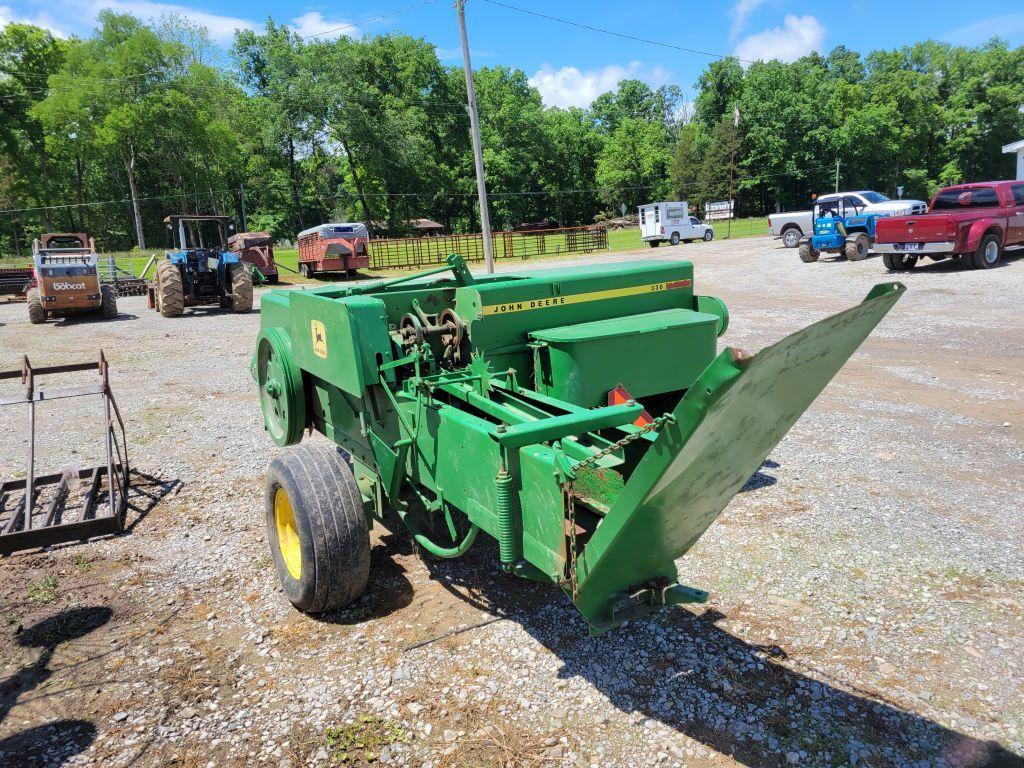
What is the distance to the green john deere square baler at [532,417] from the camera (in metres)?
1.99

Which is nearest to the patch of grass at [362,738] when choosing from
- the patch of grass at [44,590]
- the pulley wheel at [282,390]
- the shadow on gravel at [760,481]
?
the pulley wheel at [282,390]

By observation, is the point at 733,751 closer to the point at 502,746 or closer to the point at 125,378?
the point at 502,746

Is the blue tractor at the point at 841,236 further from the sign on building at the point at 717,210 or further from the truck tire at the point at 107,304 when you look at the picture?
the sign on building at the point at 717,210

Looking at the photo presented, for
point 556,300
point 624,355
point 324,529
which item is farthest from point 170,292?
point 624,355

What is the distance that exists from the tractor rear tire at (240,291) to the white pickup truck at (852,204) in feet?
55.0

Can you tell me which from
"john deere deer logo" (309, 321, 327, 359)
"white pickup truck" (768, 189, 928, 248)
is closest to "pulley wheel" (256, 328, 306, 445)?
"john deere deer logo" (309, 321, 327, 359)

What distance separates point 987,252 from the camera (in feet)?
53.7

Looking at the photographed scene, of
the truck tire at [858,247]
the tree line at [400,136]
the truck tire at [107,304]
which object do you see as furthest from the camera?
the tree line at [400,136]

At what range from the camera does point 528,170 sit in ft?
198

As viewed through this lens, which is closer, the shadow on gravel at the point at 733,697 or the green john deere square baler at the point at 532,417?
the green john deere square baler at the point at 532,417

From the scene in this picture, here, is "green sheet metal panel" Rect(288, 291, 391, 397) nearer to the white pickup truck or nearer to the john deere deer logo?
the john deere deer logo

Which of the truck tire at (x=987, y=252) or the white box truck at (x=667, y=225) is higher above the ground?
the white box truck at (x=667, y=225)

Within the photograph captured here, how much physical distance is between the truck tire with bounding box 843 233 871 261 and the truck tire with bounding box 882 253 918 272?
1893mm

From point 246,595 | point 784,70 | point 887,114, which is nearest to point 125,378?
point 246,595
